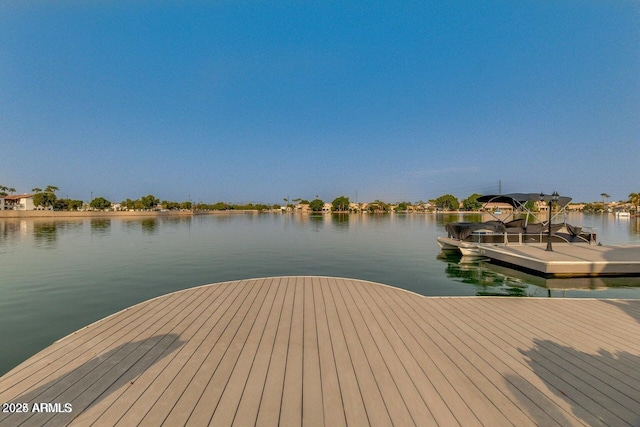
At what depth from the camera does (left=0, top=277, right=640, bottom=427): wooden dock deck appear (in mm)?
2490

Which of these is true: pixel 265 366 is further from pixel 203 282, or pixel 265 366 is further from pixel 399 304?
pixel 203 282

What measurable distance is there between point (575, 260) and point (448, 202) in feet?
526

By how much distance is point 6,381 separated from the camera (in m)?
2.98

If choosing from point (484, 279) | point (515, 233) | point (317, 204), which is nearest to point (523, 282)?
point (484, 279)

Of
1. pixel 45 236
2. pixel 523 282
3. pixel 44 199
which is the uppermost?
pixel 44 199

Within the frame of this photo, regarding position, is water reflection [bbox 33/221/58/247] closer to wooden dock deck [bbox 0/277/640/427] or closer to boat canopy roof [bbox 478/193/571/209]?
wooden dock deck [bbox 0/277/640/427]

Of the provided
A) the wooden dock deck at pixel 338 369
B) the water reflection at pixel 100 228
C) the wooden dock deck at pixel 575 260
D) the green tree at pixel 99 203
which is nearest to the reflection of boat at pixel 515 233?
the wooden dock deck at pixel 575 260

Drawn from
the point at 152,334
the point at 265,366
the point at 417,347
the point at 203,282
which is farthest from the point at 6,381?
the point at 203,282

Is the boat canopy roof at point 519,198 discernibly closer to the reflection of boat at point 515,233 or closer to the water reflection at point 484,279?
the reflection of boat at point 515,233

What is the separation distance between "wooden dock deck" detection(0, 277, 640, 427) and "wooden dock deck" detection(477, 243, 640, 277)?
253 inches

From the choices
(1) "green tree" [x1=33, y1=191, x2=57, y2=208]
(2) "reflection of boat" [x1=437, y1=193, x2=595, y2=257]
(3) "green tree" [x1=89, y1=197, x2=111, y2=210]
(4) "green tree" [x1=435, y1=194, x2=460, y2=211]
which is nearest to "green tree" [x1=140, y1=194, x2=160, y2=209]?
(3) "green tree" [x1=89, y1=197, x2=111, y2=210]

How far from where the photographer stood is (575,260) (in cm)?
1112

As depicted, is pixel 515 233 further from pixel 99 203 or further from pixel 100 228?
pixel 99 203

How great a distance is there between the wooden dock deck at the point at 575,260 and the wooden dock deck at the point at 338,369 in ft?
21.1
